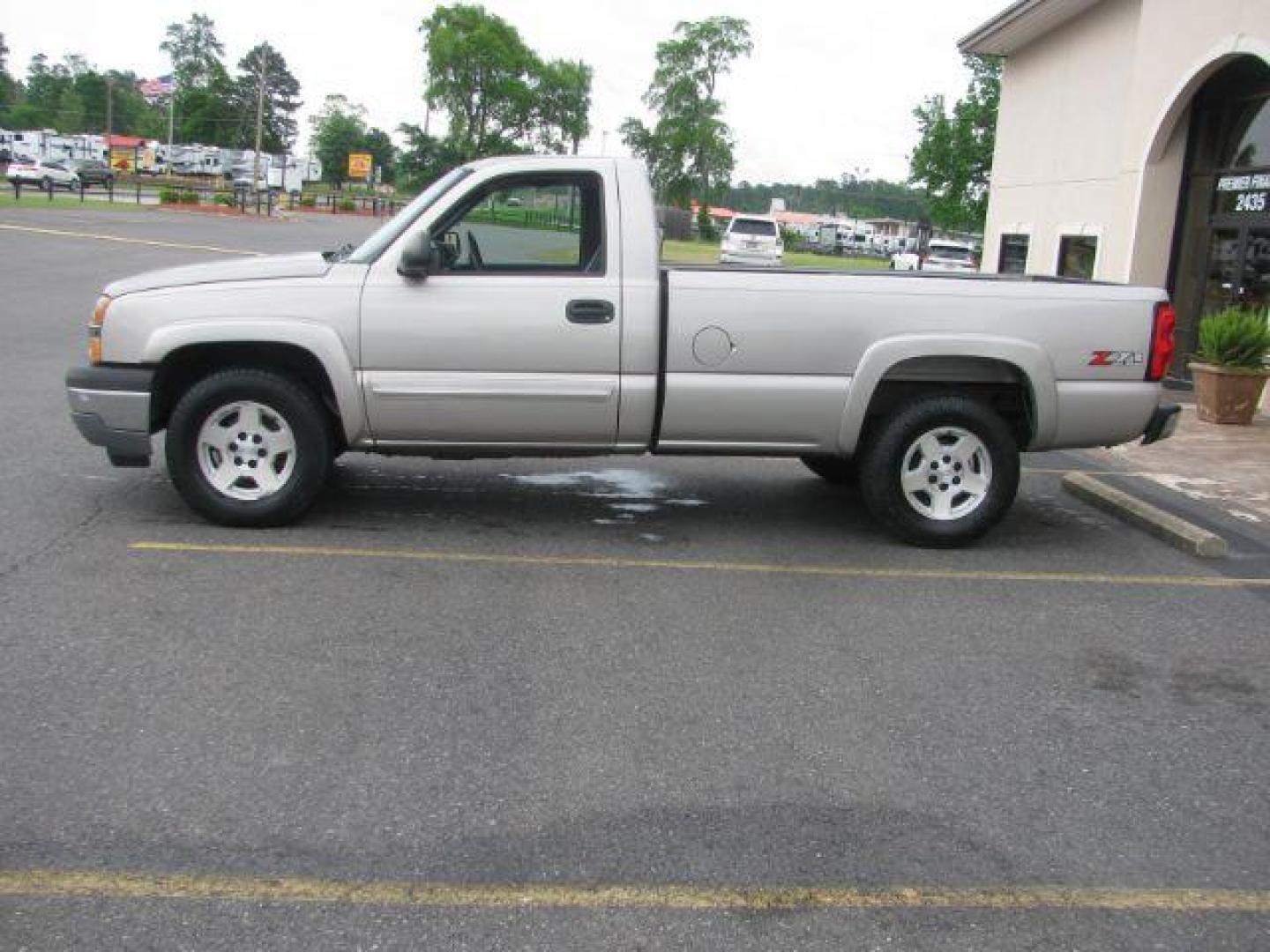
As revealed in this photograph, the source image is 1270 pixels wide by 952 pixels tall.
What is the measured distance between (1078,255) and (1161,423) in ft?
38.0

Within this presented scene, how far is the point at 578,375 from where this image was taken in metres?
6.75

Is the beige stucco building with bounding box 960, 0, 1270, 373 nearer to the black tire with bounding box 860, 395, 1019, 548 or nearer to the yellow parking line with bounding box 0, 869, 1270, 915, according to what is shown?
the black tire with bounding box 860, 395, 1019, 548

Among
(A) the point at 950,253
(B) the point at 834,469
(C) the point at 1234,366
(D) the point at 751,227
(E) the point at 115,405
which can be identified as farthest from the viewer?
(D) the point at 751,227

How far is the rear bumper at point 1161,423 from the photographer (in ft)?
23.7

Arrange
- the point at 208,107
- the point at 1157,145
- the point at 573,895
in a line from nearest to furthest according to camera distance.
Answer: the point at 573,895 < the point at 1157,145 < the point at 208,107

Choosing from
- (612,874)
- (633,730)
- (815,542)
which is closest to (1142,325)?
(815,542)

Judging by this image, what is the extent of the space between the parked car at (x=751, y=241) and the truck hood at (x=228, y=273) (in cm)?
2738

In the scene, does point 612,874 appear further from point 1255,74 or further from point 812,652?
point 1255,74

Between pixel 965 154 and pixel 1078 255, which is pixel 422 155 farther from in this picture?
pixel 1078 255

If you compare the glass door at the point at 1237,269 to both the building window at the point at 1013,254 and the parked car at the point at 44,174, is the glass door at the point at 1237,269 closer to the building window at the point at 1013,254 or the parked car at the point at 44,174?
the building window at the point at 1013,254

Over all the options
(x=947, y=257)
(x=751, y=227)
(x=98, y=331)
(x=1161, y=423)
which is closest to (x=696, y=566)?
(x=1161, y=423)

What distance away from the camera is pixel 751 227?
1515 inches

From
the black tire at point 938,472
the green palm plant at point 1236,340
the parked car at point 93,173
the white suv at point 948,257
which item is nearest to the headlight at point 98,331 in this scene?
the black tire at point 938,472

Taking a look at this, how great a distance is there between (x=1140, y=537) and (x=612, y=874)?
5411 millimetres
